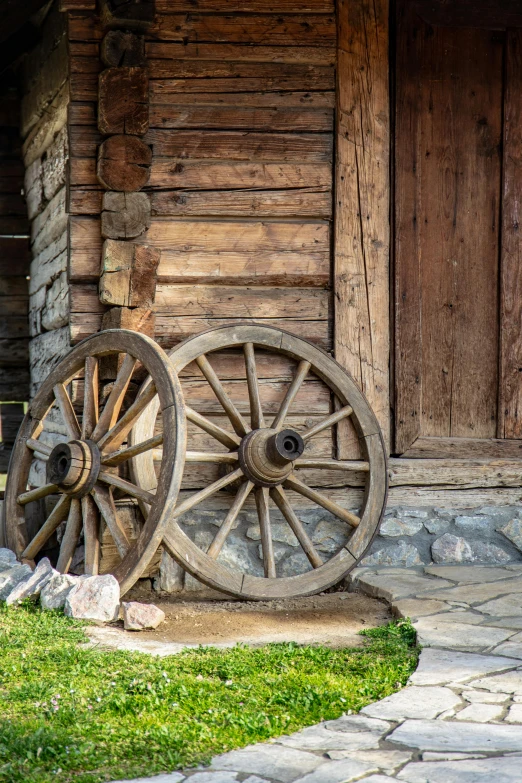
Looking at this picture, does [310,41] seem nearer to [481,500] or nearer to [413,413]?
[413,413]

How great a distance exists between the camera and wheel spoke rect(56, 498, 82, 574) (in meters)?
4.45

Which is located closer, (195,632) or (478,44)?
(195,632)

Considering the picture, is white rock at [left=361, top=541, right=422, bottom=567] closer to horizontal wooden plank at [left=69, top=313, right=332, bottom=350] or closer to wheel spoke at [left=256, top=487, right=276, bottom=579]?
wheel spoke at [left=256, top=487, right=276, bottom=579]

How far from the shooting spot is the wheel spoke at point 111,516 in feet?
13.9

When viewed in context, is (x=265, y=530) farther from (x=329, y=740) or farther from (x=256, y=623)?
(x=329, y=740)

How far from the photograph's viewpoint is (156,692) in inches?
116

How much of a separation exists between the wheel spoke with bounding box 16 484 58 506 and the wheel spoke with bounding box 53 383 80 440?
0.91 ft

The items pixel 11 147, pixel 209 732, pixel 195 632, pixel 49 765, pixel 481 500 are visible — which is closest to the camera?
pixel 49 765

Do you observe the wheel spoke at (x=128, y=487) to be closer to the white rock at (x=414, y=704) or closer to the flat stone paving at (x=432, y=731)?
the flat stone paving at (x=432, y=731)

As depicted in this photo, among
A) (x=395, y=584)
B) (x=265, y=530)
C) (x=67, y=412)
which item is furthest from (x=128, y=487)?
(x=395, y=584)

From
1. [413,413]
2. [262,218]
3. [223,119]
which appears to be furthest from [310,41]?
[413,413]

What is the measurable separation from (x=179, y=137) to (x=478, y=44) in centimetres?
185

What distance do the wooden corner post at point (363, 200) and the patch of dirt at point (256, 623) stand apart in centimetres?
114

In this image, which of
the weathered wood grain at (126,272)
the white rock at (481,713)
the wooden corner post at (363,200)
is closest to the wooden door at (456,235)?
the wooden corner post at (363,200)
